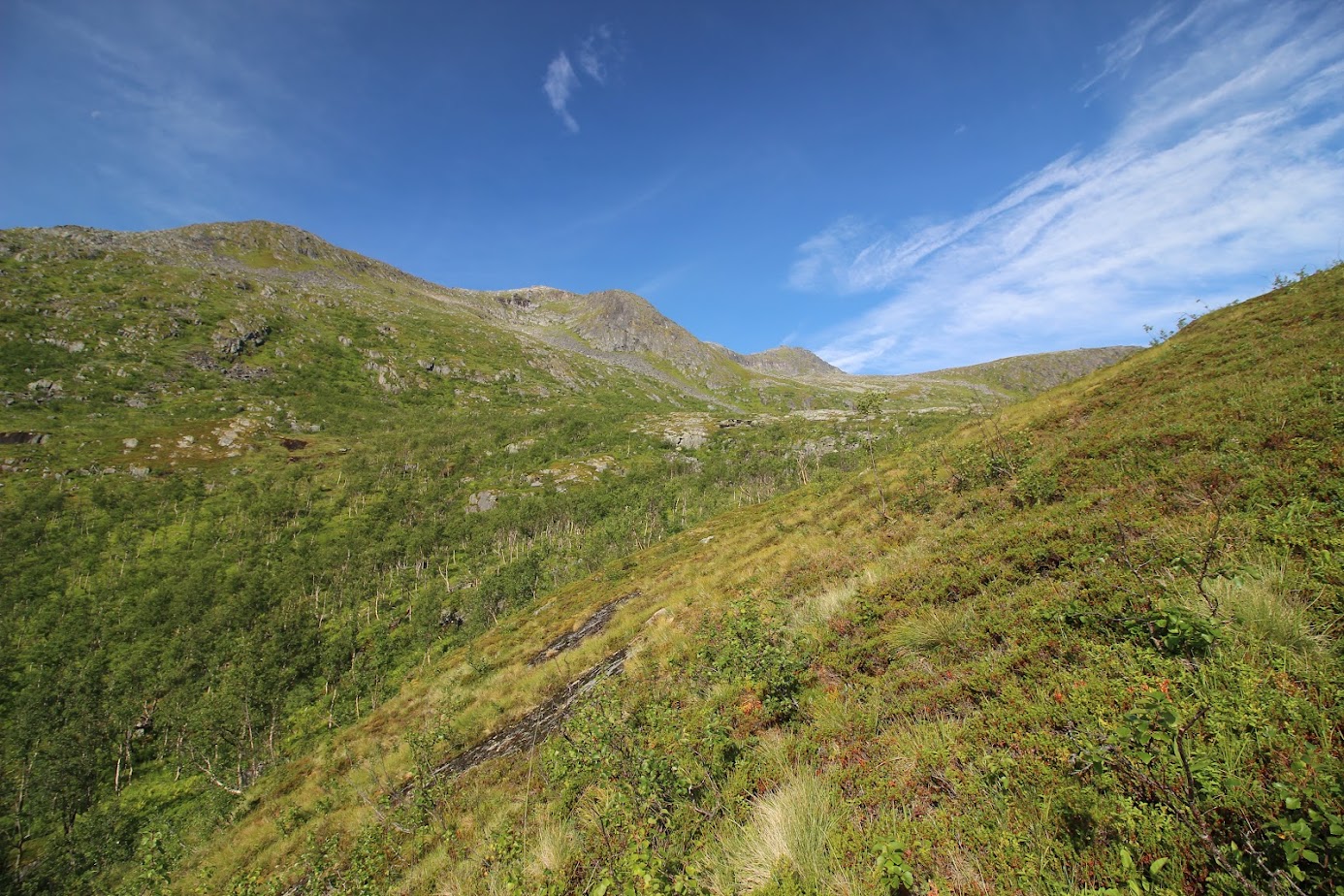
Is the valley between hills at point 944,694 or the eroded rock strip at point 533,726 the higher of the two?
the valley between hills at point 944,694

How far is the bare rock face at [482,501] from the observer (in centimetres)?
A: 15038

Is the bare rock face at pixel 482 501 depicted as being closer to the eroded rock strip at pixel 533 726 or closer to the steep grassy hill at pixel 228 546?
the steep grassy hill at pixel 228 546

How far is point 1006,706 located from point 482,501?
161190mm

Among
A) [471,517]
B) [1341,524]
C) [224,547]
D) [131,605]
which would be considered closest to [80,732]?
[131,605]

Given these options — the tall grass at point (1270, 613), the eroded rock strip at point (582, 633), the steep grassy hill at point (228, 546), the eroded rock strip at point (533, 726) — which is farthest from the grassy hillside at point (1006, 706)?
the steep grassy hill at point (228, 546)

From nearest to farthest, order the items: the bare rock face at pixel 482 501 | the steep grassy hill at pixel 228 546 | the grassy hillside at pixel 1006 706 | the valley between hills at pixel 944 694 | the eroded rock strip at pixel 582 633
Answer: the grassy hillside at pixel 1006 706 < the valley between hills at pixel 944 694 < the eroded rock strip at pixel 582 633 < the steep grassy hill at pixel 228 546 < the bare rock face at pixel 482 501

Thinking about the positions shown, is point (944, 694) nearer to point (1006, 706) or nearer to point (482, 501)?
point (1006, 706)

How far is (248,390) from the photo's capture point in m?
184

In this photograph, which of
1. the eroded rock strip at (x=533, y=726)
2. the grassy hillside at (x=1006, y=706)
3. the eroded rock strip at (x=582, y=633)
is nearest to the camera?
the grassy hillside at (x=1006, y=706)

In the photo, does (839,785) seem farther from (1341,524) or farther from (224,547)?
(224,547)

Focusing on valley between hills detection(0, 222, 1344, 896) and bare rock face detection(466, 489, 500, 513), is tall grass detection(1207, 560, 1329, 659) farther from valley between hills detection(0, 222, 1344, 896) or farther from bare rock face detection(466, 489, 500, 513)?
bare rock face detection(466, 489, 500, 513)

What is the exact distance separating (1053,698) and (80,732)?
133031 millimetres

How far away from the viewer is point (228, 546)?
4808 inches

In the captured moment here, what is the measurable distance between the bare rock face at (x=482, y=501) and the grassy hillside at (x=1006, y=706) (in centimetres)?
13902
